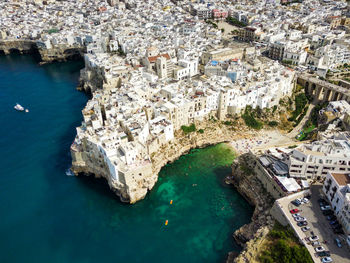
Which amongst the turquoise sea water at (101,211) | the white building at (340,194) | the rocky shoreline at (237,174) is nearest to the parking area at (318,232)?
the white building at (340,194)

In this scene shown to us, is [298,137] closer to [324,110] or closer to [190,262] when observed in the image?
[324,110]

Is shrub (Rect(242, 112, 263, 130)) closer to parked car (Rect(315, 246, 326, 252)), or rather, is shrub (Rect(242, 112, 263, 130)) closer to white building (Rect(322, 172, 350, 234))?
white building (Rect(322, 172, 350, 234))

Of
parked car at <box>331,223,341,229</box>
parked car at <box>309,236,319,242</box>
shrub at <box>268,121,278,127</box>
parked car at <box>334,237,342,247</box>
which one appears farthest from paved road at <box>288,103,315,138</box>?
parked car at <box>309,236,319,242</box>

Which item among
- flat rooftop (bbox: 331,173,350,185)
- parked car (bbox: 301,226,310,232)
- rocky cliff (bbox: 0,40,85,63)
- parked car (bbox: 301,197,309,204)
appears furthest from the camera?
rocky cliff (bbox: 0,40,85,63)

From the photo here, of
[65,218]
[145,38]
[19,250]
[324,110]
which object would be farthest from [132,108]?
[145,38]

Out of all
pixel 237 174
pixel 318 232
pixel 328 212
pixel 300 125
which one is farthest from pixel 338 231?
pixel 300 125

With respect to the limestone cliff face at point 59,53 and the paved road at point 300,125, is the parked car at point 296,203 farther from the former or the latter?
the limestone cliff face at point 59,53
